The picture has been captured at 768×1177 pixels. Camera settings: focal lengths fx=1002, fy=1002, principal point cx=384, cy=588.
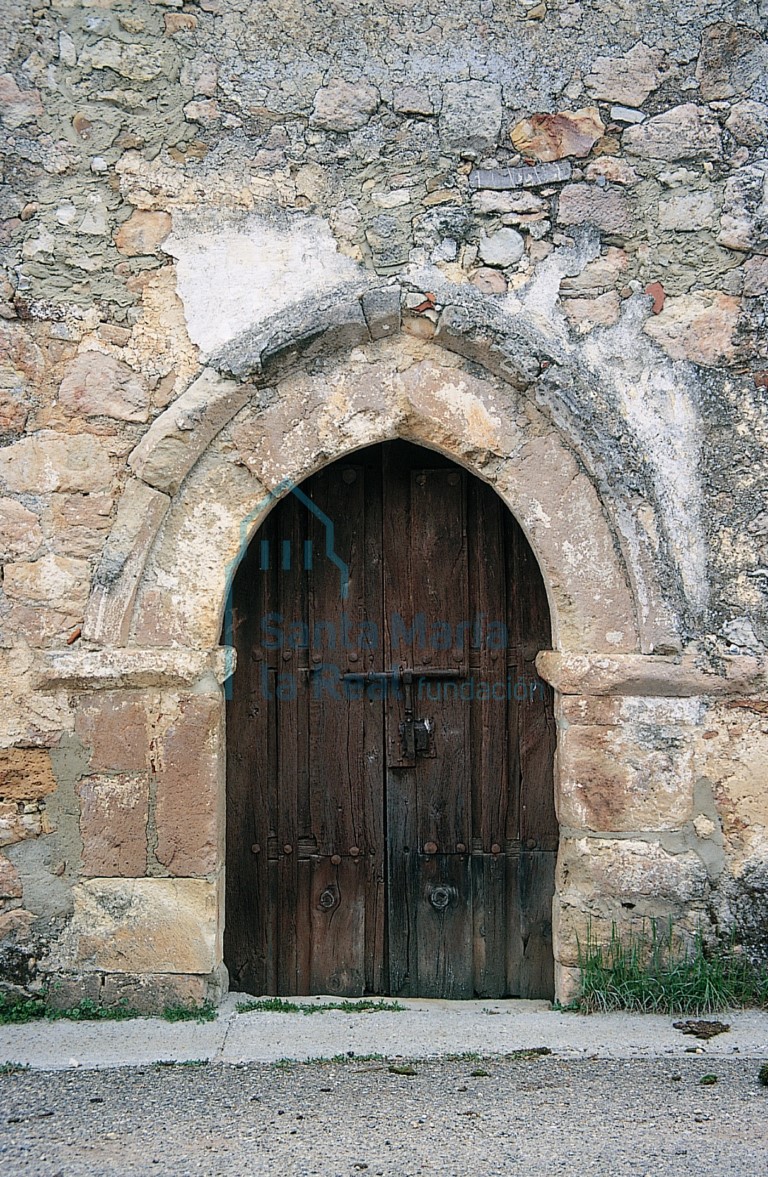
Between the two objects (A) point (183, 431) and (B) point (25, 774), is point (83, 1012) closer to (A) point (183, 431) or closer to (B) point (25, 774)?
(B) point (25, 774)

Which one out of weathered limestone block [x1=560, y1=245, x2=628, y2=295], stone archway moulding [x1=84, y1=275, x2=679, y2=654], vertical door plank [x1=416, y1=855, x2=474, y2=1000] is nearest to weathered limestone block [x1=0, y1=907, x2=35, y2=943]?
stone archway moulding [x1=84, y1=275, x2=679, y2=654]

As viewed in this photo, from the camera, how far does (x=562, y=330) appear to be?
312cm

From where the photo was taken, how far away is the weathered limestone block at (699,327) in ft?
10.3

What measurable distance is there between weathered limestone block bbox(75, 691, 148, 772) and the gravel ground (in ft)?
2.76

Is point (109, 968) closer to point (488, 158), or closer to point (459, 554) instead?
point (459, 554)

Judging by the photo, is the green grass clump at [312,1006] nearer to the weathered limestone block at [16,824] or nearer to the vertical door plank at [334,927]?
the vertical door plank at [334,927]

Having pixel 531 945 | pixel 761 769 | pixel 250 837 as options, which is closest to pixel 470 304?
pixel 761 769

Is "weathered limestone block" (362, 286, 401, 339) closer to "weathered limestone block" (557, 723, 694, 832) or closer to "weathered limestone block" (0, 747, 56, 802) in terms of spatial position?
"weathered limestone block" (557, 723, 694, 832)

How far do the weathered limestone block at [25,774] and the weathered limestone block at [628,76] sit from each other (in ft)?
8.81

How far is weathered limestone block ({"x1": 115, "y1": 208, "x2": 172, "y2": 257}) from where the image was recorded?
313cm

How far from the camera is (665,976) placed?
2973mm

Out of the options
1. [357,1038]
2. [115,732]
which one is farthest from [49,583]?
[357,1038]

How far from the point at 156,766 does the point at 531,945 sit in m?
1.40

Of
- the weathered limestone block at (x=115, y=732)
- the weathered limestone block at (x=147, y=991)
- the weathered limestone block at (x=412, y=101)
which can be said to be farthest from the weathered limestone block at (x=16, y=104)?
the weathered limestone block at (x=147, y=991)
